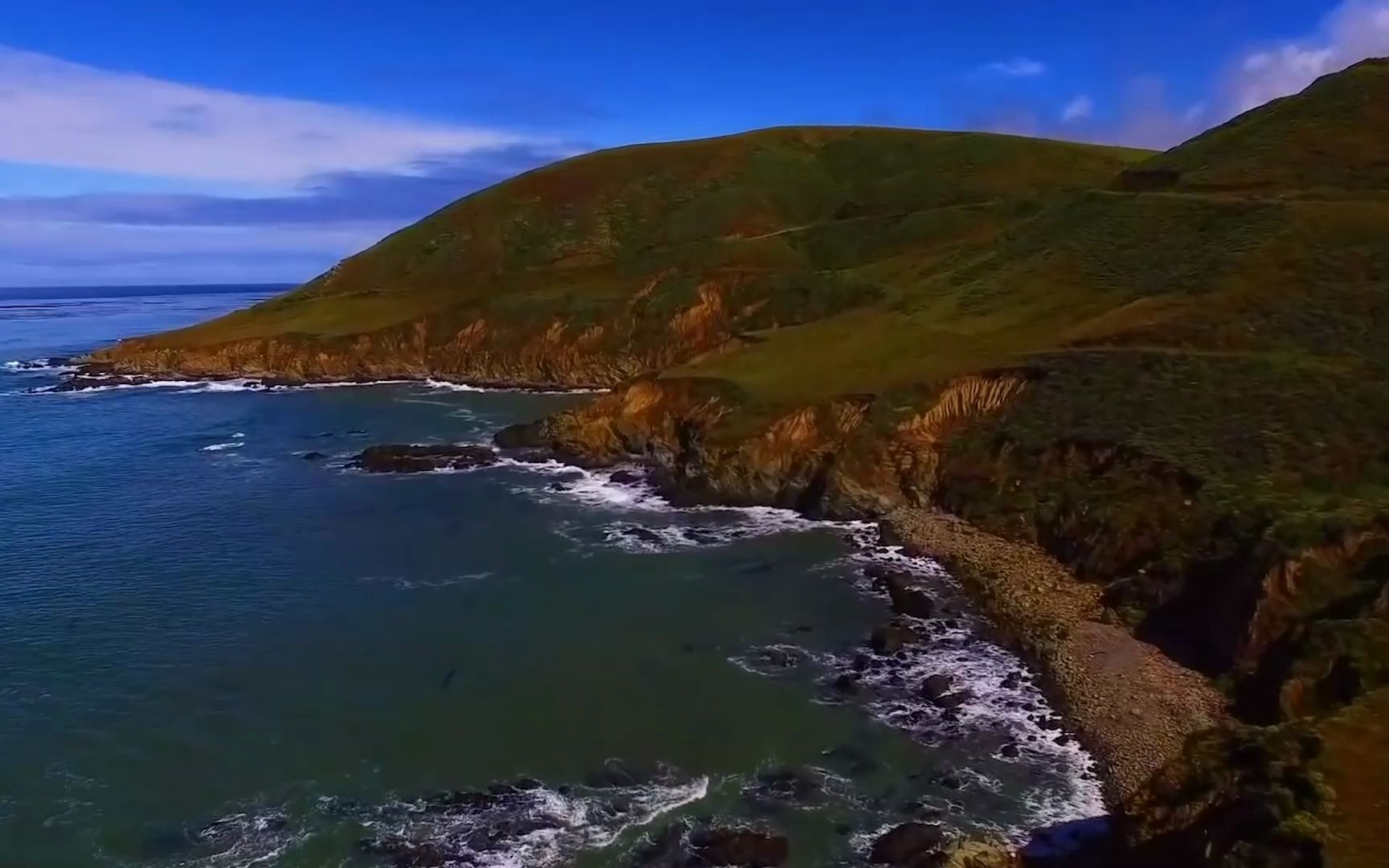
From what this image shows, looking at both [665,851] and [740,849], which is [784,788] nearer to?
[740,849]

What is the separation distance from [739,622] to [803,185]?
99.8 m

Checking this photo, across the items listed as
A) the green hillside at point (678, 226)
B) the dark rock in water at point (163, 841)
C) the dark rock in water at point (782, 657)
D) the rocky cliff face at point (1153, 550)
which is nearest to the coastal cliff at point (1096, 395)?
the rocky cliff face at point (1153, 550)

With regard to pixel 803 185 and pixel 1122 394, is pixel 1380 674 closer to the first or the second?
pixel 1122 394

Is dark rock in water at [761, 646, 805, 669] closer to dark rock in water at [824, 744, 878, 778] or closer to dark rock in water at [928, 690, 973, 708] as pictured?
dark rock in water at [928, 690, 973, 708]

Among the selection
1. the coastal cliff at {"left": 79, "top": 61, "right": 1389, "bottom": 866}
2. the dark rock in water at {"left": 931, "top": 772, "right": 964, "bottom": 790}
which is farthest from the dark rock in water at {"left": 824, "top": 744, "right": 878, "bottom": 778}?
the coastal cliff at {"left": 79, "top": 61, "right": 1389, "bottom": 866}

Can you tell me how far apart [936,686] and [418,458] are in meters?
41.1

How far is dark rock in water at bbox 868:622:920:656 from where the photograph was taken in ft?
111

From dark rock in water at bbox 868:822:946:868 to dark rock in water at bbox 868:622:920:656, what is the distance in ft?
33.0

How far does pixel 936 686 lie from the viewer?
3078 centimetres

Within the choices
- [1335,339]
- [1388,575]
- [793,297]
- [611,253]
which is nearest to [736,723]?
[1388,575]

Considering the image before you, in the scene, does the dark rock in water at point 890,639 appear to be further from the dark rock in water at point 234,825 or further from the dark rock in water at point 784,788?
the dark rock in water at point 234,825

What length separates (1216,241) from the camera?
5997 centimetres

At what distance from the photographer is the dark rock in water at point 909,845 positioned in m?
22.8

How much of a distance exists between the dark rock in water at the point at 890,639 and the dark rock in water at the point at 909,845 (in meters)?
10.1
